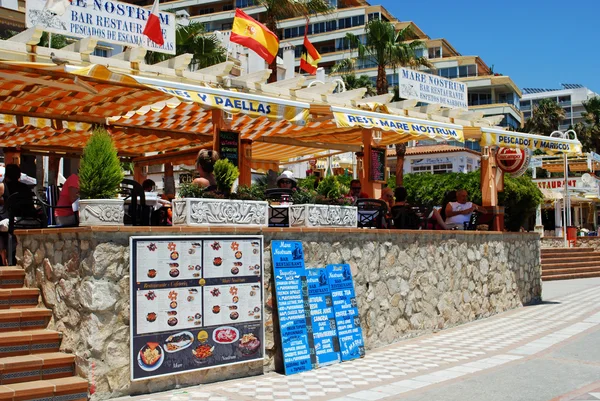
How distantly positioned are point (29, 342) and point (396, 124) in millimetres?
7248

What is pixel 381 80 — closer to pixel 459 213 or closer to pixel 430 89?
pixel 430 89

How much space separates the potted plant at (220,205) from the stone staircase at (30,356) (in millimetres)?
1784

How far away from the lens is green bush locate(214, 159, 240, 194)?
772 cm

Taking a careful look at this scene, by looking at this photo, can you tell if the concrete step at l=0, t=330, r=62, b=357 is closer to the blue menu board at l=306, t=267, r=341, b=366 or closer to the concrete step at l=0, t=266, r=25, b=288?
the concrete step at l=0, t=266, r=25, b=288

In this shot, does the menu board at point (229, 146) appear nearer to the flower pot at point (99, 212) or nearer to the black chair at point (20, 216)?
the black chair at point (20, 216)

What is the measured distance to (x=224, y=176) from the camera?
304 inches

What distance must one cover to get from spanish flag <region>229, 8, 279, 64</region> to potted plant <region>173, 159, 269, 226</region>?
451cm

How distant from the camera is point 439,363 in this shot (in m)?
8.38

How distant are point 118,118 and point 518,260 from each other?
895 cm

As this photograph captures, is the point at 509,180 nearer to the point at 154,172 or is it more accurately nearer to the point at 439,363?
the point at 154,172

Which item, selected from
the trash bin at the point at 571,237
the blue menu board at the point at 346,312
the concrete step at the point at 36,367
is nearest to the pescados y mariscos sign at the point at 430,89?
the blue menu board at the point at 346,312

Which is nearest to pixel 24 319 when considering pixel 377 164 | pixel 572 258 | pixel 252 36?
pixel 252 36

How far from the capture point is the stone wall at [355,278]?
6.24m

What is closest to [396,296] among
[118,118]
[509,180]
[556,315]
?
[556,315]
